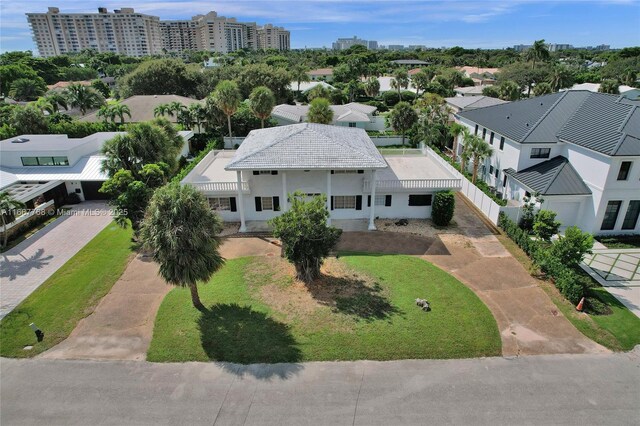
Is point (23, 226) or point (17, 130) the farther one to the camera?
point (17, 130)

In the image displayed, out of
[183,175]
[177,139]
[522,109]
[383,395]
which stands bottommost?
[383,395]

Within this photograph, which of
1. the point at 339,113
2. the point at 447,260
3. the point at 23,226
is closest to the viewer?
the point at 447,260

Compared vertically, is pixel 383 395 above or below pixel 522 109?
below

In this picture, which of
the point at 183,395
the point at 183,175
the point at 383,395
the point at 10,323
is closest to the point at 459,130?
the point at 183,175

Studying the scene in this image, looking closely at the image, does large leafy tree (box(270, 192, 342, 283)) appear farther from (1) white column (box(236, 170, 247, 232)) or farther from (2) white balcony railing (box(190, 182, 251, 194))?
(2) white balcony railing (box(190, 182, 251, 194))

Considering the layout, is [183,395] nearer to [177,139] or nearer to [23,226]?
[23,226]

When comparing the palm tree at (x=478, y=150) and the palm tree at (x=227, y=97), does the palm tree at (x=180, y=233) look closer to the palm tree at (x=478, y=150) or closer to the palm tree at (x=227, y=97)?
the palm tree at (x=478, y=150)

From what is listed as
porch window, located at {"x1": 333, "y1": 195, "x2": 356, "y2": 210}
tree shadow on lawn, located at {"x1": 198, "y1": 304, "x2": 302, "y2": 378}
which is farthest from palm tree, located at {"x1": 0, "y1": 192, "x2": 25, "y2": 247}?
porch window, located at {"x1": 333, "y1": 195, "x2": 356, "y2": 210}
